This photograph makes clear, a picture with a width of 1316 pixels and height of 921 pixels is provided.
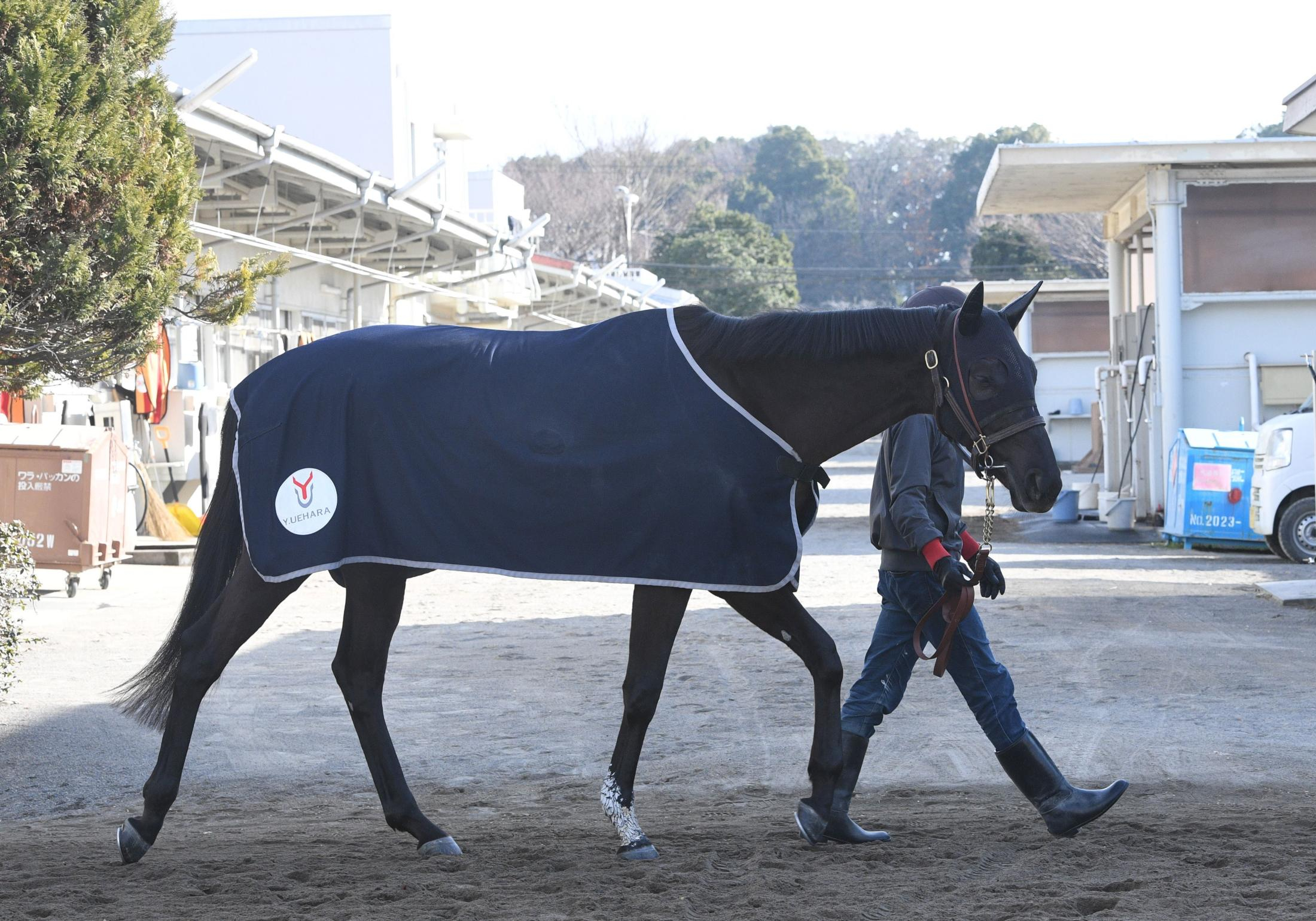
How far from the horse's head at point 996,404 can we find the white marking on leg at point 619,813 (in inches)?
58.2

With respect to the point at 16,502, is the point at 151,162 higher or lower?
higher

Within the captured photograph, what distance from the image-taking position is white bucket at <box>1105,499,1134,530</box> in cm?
1788

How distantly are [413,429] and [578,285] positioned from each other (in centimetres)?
2565

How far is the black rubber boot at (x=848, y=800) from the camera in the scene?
175 inches

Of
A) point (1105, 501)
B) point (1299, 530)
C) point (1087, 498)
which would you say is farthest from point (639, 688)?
point (1087, 498)

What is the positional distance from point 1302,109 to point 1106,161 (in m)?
4.51

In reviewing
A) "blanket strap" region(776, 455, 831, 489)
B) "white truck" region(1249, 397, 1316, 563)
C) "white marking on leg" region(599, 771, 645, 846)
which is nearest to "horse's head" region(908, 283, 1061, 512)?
"blanket strap" region(776, 455, 831, 489)

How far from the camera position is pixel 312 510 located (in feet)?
14.9

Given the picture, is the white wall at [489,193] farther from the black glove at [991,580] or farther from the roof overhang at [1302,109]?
the black glove at [991,580]

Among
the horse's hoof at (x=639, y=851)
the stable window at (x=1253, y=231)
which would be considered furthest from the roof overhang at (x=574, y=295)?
the horse's hoof at (x=639, y=851)

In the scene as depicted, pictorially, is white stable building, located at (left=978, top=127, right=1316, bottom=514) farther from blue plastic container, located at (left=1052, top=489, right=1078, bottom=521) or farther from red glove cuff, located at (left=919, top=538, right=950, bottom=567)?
red glove cuff, located at (left=919, top=538, right=950, bottom=567)

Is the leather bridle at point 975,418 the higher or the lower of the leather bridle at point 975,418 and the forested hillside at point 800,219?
the lower

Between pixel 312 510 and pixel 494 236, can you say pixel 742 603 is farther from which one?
pixel 494 236

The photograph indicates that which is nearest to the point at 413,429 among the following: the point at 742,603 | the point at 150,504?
the point at 742,603
